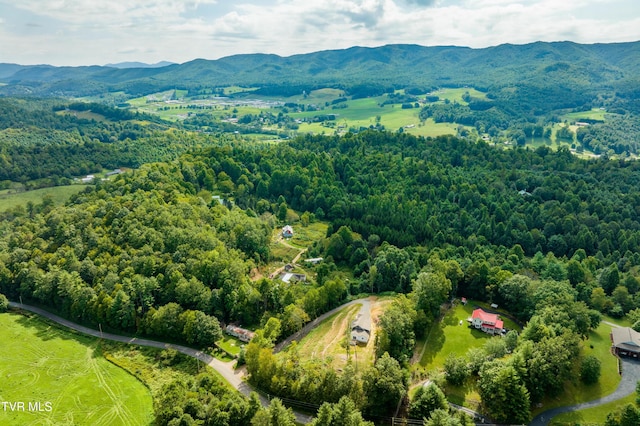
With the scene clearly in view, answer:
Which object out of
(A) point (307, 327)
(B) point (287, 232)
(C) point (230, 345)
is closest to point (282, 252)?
(B) point (287, 232)

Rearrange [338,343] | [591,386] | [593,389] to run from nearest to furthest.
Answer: [593,389] < [591,386] < [338,343]

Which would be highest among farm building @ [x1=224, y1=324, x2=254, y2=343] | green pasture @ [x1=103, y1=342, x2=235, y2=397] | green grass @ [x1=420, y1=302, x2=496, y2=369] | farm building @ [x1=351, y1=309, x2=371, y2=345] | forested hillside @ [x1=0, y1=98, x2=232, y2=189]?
forested hillside @ [x1=0, y1=98, x2=232, y2=189]

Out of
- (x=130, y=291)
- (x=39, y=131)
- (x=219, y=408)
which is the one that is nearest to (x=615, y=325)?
(x=219, y=408)

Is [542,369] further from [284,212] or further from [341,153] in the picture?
[341,153]

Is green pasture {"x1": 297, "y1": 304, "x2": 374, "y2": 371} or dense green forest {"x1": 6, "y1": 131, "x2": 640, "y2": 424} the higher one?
dense green forest {"x1": 6, "y1": 131, "x2": 640, "y2": 424}

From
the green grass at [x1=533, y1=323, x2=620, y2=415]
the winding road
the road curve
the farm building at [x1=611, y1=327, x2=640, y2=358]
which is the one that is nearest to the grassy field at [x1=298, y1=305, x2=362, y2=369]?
the road curve

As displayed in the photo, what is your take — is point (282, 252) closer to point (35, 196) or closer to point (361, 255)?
point (361, 255)

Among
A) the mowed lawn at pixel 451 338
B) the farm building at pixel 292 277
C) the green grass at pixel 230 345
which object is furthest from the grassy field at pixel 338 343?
the farm building at pixel 292 277

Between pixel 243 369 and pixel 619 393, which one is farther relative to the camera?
pixel 243 369

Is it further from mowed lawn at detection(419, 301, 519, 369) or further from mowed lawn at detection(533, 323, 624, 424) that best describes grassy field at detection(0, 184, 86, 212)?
mowed lawn at detection(533, 323, 624, 424)
